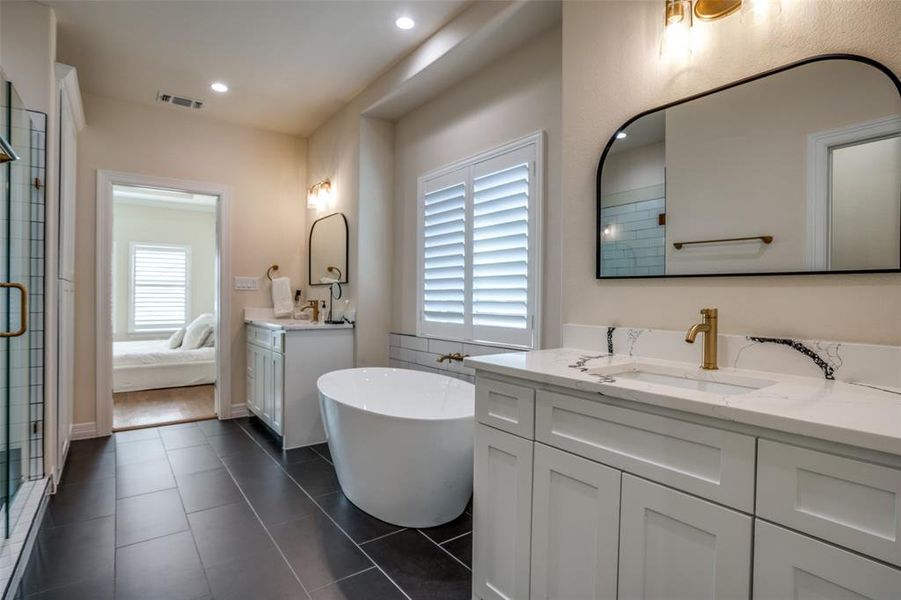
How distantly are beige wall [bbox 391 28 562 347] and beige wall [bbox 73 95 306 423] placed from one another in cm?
140

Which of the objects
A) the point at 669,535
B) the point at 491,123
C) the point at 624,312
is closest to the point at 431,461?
the point at 624,312

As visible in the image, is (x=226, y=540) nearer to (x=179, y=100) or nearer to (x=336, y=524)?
(x=336, y=524)

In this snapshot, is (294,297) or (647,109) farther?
(294,297)

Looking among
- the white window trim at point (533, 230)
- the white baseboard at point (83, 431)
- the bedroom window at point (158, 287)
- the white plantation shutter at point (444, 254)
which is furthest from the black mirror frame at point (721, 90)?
the bedroom window at point (158, 287)

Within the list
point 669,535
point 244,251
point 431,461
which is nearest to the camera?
point 669,535

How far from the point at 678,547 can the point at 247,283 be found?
4118 millimetres

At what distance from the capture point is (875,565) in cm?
80

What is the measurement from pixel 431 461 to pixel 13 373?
2.07 m

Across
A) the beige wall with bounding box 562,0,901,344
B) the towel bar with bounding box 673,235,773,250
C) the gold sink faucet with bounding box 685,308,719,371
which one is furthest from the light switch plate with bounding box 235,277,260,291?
the gold sink faucet with bounding box 685,308,719,371

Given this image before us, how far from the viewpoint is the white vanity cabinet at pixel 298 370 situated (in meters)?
3.36

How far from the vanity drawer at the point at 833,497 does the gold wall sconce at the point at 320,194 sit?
388 cm

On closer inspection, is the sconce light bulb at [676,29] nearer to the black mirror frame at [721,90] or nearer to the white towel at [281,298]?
the black mirror frame at [721,90]

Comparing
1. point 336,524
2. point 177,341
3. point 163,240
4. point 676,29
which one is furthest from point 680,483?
point 163,240

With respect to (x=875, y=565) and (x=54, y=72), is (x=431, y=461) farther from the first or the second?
(x=54, y=72)
